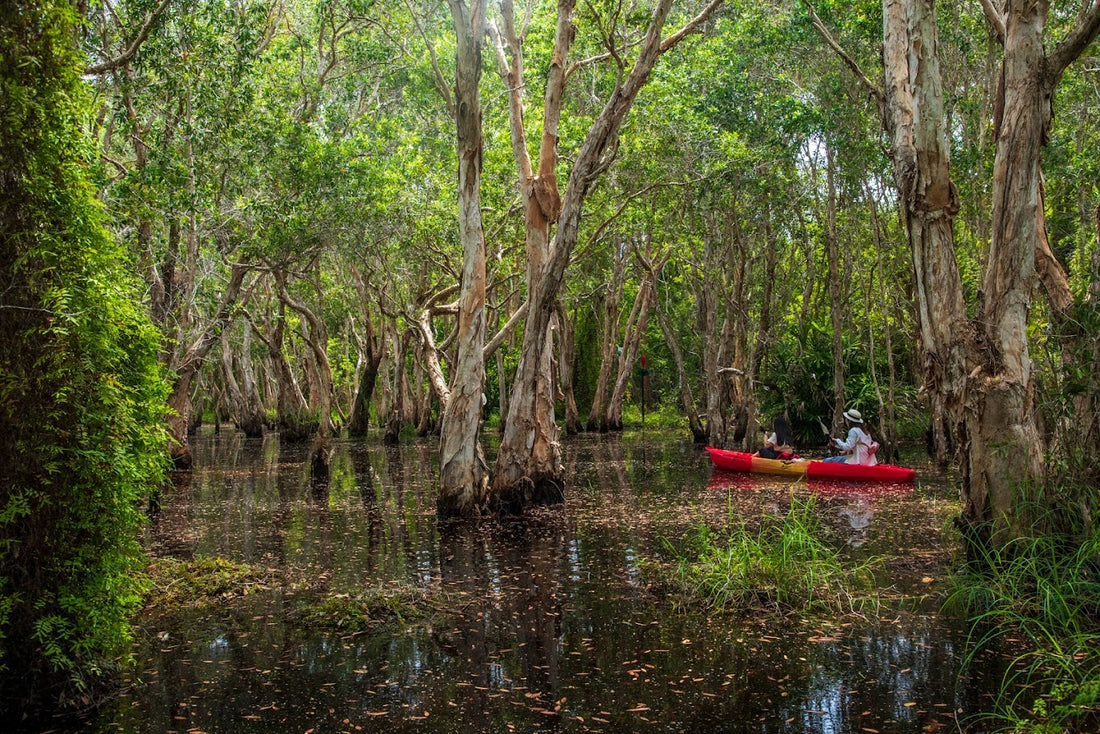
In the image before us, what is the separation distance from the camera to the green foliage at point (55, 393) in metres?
4.98

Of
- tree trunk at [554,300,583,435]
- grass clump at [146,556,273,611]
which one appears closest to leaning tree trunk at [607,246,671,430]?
tree trunk at [554,300,583,435]

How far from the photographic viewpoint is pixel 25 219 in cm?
508

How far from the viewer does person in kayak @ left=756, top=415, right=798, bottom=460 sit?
58.2ft

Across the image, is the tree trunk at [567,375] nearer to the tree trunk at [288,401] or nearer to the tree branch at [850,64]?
the tree trunk at [288,401]

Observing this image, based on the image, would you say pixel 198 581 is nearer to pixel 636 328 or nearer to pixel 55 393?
pixel 55 393

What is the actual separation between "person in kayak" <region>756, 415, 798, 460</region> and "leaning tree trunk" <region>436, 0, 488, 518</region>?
7.27 meters

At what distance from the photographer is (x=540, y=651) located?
21.3 ft

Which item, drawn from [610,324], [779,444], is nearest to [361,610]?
[779,444]

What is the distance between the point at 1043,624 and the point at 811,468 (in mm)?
10835

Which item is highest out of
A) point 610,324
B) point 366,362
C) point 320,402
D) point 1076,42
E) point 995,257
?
point 1076,42

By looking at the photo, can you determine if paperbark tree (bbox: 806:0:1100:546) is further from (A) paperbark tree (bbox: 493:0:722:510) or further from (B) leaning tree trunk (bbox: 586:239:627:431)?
(B) leaning tree trunk (bbox: 586:239:627:431)

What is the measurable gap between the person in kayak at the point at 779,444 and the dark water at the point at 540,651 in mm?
5440

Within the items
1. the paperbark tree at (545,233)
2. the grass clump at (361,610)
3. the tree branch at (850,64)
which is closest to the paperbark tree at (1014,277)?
the tree branch at (850,64)

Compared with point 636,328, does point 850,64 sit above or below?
above
